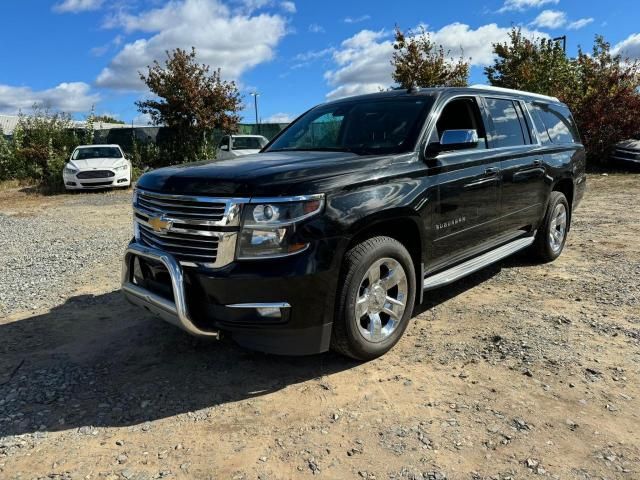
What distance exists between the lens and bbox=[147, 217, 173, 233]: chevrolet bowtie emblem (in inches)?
136

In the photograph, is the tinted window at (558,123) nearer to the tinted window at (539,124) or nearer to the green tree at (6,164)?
the tinted window at (539,124)

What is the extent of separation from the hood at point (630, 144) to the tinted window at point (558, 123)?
12.4 metres

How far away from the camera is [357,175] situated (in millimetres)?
3471

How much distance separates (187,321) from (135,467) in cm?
86

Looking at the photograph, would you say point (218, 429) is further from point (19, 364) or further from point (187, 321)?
point (19, 364)

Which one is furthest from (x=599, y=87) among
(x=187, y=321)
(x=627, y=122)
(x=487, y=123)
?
(x=187, y=321)

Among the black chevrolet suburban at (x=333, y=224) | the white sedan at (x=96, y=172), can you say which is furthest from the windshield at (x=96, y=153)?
the black chevrolet suburban at (x=333, y=224)

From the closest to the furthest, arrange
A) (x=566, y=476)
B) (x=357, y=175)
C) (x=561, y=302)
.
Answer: (x=566, y=476), (x=357, y=175), (x=561, y=302)

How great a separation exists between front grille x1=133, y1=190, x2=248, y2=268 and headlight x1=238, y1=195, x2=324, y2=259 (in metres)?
0.07

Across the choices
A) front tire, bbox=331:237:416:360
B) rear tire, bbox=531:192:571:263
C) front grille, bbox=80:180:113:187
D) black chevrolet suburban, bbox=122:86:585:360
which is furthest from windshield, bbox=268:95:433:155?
front grille, bbox=80:180:113:187

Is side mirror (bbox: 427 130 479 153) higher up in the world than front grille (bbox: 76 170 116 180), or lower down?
higher up

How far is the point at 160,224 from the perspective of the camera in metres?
3.51

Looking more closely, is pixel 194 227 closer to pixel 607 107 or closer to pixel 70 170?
pixel 70 170

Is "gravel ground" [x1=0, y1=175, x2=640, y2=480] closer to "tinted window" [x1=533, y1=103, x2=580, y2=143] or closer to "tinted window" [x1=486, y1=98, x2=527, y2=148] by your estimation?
"tinted window" [x1=486, y1=98, x2=527, y2=148]
